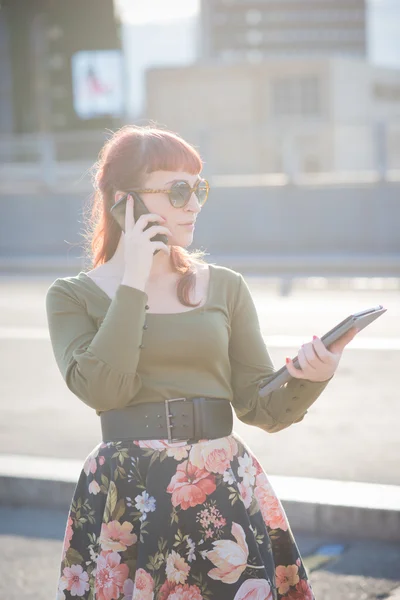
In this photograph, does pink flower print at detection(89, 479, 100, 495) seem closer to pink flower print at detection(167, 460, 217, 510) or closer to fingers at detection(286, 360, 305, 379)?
pink flower print at detection(167, 460, 217, 510)

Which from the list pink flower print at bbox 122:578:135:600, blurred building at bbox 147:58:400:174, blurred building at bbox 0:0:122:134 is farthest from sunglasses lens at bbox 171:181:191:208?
blurred building at bbox 147:58:400:174

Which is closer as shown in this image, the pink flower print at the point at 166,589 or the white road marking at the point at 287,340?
the pink flower print at the point at 166,589

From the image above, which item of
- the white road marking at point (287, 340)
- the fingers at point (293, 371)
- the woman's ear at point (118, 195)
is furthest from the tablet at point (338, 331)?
the white road marking at point (287, 340)

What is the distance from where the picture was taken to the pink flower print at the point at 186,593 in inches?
109

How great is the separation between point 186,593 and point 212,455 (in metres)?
0.36

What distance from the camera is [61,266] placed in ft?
66.4

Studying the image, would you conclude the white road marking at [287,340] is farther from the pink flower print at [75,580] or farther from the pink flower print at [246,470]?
the pink flower print at [75,580]

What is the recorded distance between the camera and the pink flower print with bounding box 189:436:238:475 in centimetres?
285

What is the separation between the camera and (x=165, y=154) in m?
2.94

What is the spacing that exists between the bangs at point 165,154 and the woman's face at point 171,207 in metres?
0.02

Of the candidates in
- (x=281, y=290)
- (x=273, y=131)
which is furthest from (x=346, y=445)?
(x=273, y=131)

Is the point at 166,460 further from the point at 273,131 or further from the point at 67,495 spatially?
the point at 273,131

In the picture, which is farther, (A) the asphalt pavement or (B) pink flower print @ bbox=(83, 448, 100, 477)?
(A) the asphalt pavement

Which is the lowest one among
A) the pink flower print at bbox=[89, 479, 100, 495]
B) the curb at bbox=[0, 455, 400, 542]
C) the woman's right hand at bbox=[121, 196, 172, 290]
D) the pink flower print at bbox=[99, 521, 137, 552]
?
the curb at bbox=[0, 455, 400, 542]
